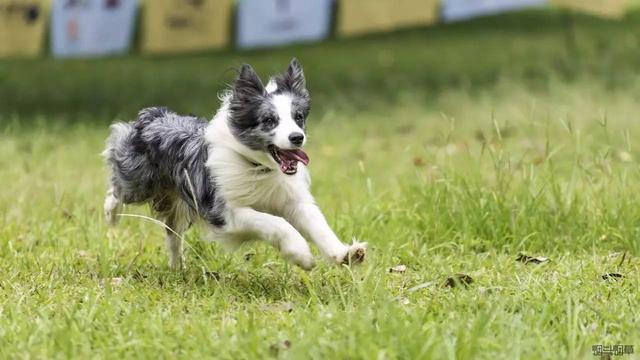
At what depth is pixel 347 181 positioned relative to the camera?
6.96m

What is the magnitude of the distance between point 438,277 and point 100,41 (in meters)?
7.46

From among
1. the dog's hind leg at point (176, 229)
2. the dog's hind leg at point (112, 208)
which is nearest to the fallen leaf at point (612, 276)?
the dog's hind leg at point (176, 229)

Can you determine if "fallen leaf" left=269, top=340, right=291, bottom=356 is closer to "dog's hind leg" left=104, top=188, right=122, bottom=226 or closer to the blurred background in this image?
"dog's hind leg" left=104, top=188, right=122, bottom=226

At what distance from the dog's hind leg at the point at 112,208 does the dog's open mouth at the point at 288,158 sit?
1.26m

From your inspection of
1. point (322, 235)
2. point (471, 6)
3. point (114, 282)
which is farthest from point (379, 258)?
point (471, 6)

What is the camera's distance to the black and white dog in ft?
14.3

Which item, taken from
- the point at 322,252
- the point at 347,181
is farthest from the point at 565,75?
the point at 322,252

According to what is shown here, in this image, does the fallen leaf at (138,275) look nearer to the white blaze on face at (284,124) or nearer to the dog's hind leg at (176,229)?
the dog's hind leg at (176,229)

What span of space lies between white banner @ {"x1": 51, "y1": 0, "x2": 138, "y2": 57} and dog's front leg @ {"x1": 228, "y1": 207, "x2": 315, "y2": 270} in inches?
282

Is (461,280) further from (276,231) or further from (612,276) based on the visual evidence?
(276,231)

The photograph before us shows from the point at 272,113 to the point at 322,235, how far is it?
523mm

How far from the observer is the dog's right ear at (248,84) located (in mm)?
4469

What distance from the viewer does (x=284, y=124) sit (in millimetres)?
4352

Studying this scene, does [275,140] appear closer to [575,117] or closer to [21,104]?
[575,117]
